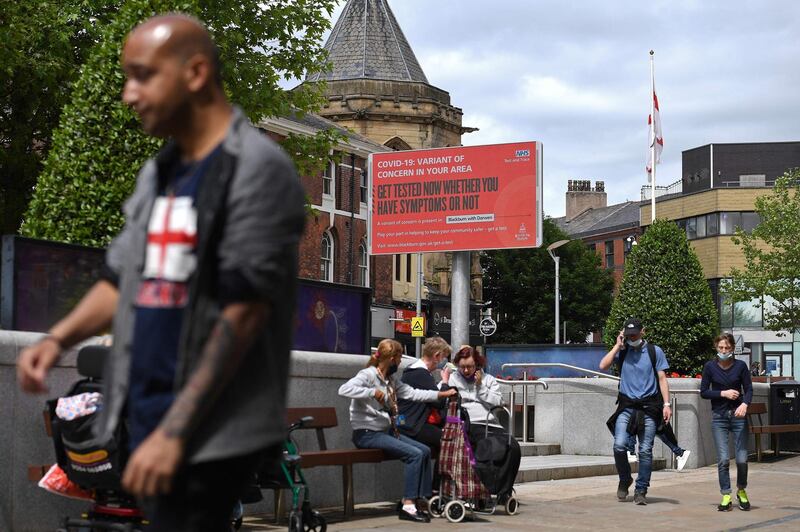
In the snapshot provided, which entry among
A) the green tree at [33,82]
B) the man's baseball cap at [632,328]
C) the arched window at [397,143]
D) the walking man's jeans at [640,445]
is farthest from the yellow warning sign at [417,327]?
the man's baseball cap at [632,328]

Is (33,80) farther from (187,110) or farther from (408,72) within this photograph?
(408,72)

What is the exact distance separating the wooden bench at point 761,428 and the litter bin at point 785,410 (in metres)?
0.20

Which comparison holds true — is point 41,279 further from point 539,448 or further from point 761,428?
point 761,428

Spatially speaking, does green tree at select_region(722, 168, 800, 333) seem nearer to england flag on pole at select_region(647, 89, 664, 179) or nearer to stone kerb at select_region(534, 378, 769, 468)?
england flag on pole at select_region(647, 89, 664, 179)

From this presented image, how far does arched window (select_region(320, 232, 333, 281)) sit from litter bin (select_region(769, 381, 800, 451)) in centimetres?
3195

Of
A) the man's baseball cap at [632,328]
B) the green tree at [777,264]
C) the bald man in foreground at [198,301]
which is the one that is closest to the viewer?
the bald man in foreground at [198,301]

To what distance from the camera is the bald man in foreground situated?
8.57ft

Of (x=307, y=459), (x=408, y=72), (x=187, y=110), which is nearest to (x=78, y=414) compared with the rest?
(x=307, y=459)

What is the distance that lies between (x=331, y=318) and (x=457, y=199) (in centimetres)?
1376

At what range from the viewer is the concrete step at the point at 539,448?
17.8 m

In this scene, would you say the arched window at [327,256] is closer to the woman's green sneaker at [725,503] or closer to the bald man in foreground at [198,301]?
the woman's green sneaker at [725,503]

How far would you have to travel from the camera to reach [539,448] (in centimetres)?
1805

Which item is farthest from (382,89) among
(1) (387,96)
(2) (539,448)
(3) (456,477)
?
(3) (456,477)

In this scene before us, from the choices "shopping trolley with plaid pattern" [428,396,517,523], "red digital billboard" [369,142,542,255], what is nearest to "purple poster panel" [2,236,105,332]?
"shopping trolley with plaid pattern" [428,396,517,523]
